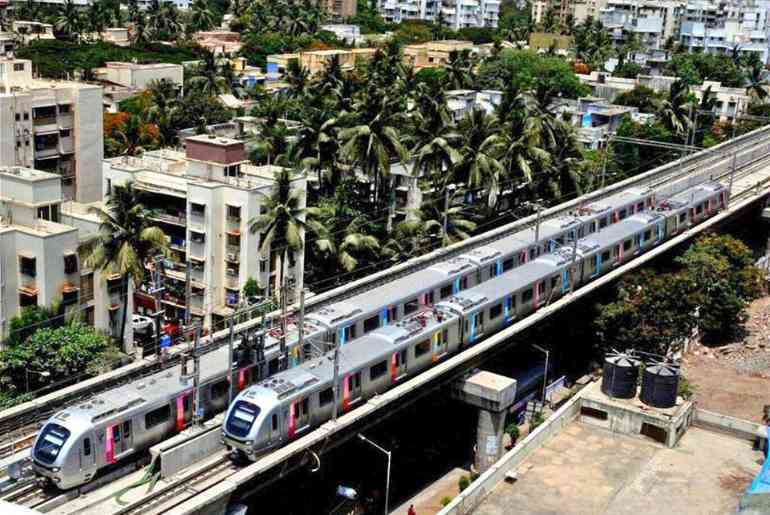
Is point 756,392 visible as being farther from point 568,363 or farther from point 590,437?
point 590,437

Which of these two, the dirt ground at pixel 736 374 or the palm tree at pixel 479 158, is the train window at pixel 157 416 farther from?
the palm tree at pixel 479 158

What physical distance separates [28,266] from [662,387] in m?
30.2

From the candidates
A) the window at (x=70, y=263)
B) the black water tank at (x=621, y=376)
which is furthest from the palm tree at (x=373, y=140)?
the black water tank at (x=621, y=376)

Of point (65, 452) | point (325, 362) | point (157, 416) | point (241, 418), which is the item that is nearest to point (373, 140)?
point (325, 362)

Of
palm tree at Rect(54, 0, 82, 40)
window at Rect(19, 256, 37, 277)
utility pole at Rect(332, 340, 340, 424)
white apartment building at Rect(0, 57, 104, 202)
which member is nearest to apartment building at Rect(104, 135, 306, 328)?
white apartment building at Rect(0, 57, 104, 202)

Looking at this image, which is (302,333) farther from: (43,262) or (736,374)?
(736,374)

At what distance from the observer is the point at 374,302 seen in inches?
1718

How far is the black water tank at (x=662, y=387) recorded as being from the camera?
38656mm

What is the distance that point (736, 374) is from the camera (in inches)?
2208

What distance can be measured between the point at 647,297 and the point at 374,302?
17.6 m

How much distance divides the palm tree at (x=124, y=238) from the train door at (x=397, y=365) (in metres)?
13.5

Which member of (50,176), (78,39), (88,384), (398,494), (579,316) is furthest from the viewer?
(78,39)

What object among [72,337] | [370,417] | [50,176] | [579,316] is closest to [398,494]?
[370,417]

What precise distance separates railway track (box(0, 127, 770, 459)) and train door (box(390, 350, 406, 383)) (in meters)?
5.42
